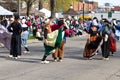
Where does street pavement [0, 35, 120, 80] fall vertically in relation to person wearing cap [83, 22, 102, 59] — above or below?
below

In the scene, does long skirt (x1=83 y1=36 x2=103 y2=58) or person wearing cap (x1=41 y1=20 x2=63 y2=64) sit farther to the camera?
long skirt (x1=83 y1=36 x2=103 y2=58)

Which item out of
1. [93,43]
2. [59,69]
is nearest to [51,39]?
[59,69]

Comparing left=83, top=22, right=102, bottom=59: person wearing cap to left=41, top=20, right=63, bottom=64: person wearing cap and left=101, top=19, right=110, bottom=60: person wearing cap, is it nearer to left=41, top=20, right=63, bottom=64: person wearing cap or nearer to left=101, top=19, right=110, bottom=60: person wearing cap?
left=101, top=19, right=110, bottom=60: person wearing cap

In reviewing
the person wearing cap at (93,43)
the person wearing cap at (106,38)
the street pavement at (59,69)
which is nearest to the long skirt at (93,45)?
the person wearing cap at (93,43)

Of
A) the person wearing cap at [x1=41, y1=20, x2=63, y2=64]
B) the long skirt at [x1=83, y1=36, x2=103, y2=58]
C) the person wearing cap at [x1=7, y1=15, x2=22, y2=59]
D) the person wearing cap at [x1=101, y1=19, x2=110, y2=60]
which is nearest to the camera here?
the person wearing cap at [x1=41, y1=20, x2=63, y2=64]

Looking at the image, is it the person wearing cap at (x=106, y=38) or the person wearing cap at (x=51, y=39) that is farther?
the person wearing cap at (x=106, y=38)

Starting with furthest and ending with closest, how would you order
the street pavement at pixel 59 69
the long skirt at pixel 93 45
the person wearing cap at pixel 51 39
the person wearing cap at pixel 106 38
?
the person wearing cap at pixel 106 38 < the long skirt at pixel 93 45 < the person wearing cap at pixel 51 39 < the street pavement at pixel 59 69

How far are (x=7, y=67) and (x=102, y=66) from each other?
3368mm

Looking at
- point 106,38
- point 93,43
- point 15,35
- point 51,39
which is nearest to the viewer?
point 51,39

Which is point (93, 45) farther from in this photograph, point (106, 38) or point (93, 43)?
point (106, 38)

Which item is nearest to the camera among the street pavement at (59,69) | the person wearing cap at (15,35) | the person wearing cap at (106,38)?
the street pavement at (59,69)

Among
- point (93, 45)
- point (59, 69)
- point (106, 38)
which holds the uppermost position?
point (106, 38)

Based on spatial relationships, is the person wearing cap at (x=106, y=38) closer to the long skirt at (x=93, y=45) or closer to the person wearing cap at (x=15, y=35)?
the long skirt at (x=93, y=45)

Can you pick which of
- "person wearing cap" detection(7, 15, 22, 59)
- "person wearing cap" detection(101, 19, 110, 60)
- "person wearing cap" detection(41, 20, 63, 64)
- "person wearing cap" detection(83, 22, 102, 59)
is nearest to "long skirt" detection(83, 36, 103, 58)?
"person wearing cap" detection(83, 22, 102, 59)
